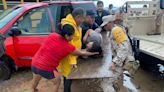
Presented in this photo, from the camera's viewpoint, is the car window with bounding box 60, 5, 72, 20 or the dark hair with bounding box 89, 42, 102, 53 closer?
the dark hair with bounding box 89, 42, 102, 53

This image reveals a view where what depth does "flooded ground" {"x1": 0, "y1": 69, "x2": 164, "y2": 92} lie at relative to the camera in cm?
568

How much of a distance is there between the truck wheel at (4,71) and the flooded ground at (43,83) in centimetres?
11

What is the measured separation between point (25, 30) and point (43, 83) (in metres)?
1.30

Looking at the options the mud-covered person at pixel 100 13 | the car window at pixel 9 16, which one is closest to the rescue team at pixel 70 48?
the car window at pixel 9 16

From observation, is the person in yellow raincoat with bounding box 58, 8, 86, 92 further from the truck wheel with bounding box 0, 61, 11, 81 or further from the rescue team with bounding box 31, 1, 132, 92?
the truck wheel with bounding box 0, 61, 11, 81

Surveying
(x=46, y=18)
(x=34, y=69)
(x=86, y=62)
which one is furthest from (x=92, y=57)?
(x=46, y=18)

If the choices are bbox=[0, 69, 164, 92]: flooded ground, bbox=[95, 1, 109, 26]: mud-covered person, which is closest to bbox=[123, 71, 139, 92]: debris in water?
bbox=[0, 69, 164, 92]: flooded ground

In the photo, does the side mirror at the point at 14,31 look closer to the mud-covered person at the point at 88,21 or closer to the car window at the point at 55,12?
the car window at the point at 55,12

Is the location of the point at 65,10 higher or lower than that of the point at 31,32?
higher

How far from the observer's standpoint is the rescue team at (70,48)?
3908 mm

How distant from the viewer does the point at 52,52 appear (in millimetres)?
3967

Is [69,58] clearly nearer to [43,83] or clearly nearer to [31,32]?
[43,83]

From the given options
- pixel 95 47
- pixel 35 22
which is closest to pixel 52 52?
pixel 95 47

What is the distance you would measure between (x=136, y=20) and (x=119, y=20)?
245 centimetres
